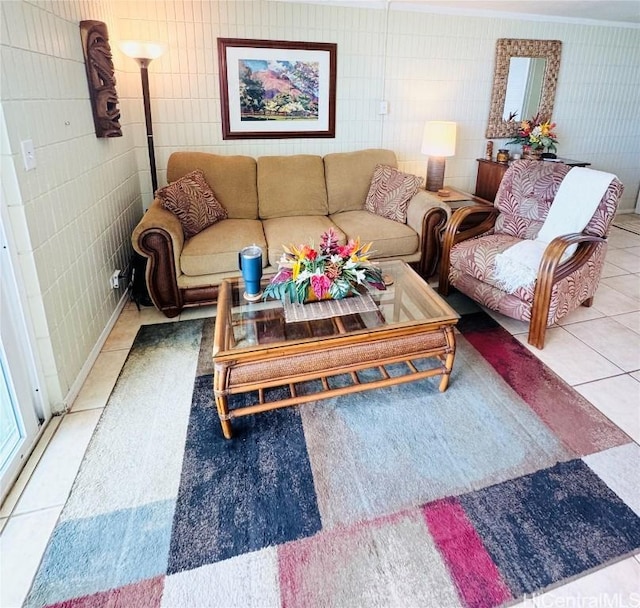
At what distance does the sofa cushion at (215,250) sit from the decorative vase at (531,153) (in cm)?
284

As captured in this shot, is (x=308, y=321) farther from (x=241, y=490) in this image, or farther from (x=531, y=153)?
(x=531, y=153)

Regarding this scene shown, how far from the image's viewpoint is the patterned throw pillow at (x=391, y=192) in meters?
3.37

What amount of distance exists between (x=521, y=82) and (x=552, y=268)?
8.83ft

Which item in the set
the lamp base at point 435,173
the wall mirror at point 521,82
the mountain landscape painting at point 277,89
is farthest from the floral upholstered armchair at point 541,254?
the mountain landscape painting at point 277,89

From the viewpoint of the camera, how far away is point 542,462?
5.79 ft

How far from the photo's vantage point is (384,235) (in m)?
3.16

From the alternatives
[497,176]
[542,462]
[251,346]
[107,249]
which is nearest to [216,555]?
[251,346]

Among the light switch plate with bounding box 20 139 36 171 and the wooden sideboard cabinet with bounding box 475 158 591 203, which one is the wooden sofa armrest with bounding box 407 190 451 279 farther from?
the light switch plate with bounding box 20 139 36 171

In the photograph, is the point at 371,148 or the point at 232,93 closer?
the point at 232,93

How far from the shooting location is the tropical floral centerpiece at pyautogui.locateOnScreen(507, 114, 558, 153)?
406cm

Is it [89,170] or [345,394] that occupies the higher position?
[89,170]

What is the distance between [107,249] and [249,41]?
6.44 ft

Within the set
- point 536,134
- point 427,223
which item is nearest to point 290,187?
point 427,223

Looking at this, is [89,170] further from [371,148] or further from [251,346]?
[371,148]
